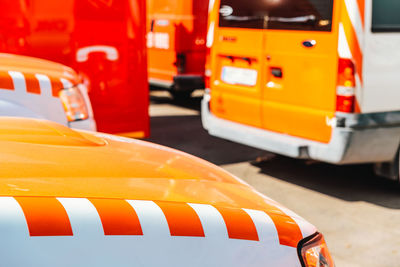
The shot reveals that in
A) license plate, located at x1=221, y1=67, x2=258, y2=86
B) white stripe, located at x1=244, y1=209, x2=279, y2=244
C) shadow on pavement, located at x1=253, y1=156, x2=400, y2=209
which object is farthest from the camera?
license plate, located at x1=221, y1=67, x2=258, y2=86

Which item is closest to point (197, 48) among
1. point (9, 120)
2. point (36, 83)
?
point (36, 83)

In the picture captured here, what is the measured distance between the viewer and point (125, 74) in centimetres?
651

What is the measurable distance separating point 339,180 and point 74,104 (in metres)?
2.80

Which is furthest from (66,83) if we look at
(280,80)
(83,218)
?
(83,218)

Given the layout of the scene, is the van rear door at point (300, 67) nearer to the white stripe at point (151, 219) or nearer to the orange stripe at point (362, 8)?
the orange stripe at point (362, 8)

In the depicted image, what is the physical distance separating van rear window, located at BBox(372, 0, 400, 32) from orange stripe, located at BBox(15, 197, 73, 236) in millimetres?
4111

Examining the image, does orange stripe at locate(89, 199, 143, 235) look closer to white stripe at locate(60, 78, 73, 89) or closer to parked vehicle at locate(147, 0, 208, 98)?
white stripe at locate(60, 78, 73, 89)

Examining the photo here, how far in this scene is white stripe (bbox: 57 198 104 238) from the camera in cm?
149

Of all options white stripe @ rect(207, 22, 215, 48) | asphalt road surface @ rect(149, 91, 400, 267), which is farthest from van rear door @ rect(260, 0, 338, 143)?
white stripe @ rect(207, 22, 215, 48)

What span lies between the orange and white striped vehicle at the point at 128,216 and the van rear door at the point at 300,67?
10.6ft

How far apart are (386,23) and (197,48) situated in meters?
5.06

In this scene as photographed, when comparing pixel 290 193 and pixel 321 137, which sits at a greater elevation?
pixel 321 137

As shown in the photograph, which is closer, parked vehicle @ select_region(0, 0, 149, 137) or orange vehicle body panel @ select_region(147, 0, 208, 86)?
parked vehicle @ select_region(0, 0, 149, 137)

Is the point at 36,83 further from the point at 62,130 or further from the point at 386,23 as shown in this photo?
the point at 386,23
